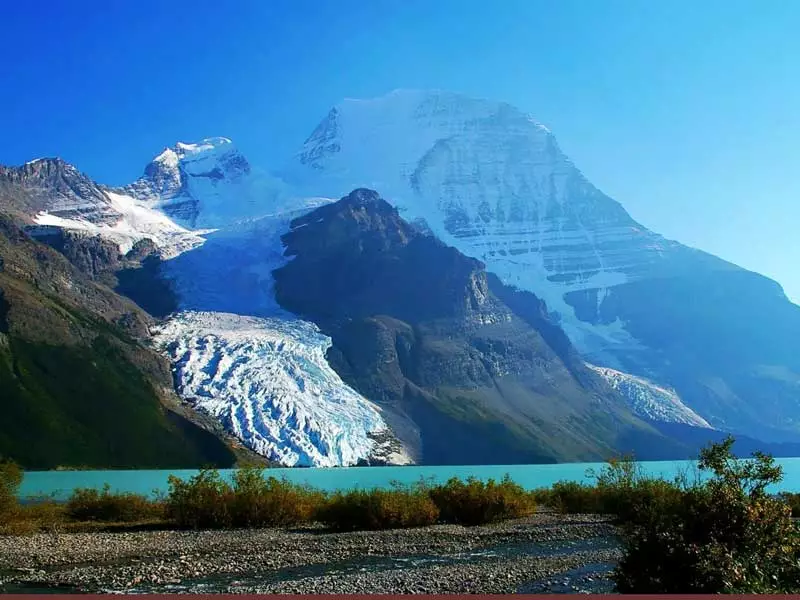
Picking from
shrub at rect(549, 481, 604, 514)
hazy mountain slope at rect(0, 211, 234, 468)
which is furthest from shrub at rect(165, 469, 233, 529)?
hazy mountain slope at rect(0, 211, 234, 468)

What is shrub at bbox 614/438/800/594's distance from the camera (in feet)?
38.9

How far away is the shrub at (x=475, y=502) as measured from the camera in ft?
125

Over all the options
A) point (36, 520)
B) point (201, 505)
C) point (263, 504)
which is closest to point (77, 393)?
point (36, 520)

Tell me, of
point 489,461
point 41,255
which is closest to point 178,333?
point 41,255

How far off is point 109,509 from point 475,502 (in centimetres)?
1917

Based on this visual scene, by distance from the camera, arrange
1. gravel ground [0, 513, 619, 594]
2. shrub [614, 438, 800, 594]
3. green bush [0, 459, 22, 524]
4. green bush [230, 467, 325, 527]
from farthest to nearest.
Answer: green bush [230, 467, 325, 527] < green bush [0, 459, 22, 524] < gravel ground [0, 513, 619, 594] < shrub [614, 438, 800, 594]

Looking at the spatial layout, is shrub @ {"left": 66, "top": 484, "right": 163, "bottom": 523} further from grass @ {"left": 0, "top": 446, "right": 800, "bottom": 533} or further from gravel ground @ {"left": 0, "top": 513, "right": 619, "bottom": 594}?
gravel ground @ {"left": 0, "top": 513, "right": 619, "bottom": 594}

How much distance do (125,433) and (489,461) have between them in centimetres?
9656

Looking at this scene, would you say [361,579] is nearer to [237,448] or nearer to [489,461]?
[237,448]

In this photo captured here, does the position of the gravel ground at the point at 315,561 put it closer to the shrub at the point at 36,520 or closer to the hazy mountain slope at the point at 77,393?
the shrub at the point at 36,520

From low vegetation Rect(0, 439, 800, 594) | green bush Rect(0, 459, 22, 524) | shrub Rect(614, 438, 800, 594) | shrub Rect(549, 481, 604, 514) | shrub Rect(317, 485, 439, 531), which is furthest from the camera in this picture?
shrub Rect(549, 481, 604, 514)

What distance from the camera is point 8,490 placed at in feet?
110

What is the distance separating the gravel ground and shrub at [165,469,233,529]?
3.20m

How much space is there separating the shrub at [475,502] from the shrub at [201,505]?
34.8 feet
